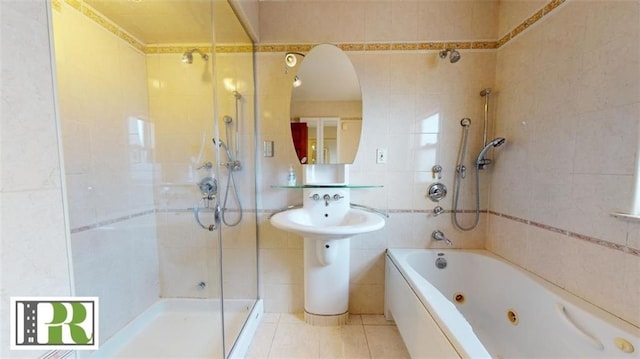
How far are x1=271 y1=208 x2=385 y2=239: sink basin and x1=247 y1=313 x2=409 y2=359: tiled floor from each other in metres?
0.72

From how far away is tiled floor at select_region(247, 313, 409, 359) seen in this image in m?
1.42

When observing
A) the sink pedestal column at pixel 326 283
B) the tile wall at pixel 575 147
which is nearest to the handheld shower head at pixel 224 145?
the sink pedestal column at pixel 326 283

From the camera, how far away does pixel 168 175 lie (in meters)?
1.62

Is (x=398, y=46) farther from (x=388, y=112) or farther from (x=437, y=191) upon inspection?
(x=437, y=191)

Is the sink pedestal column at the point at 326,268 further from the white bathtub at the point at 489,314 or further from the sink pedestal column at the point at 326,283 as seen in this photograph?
the white bathtub at the point at 489,314

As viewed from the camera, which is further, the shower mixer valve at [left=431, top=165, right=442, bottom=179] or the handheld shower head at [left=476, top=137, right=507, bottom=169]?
the shower mixer valve at [left=431, top=165, right=442, bottom=179]

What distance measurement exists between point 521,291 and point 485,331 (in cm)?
36

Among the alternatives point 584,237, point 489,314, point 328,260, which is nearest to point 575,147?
point 584,237

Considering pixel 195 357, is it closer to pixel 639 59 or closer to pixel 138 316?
pixel 138 316

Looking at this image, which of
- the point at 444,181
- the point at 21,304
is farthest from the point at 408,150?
the point at 21,304

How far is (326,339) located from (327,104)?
5.21 ft

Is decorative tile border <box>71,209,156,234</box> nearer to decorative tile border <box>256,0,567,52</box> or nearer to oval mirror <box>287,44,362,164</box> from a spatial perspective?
oval mirror <box>287,44,362,164</box>

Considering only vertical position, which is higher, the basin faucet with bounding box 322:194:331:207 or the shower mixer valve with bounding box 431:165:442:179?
the shower mixer valve with bounding box 431:165:442:179
